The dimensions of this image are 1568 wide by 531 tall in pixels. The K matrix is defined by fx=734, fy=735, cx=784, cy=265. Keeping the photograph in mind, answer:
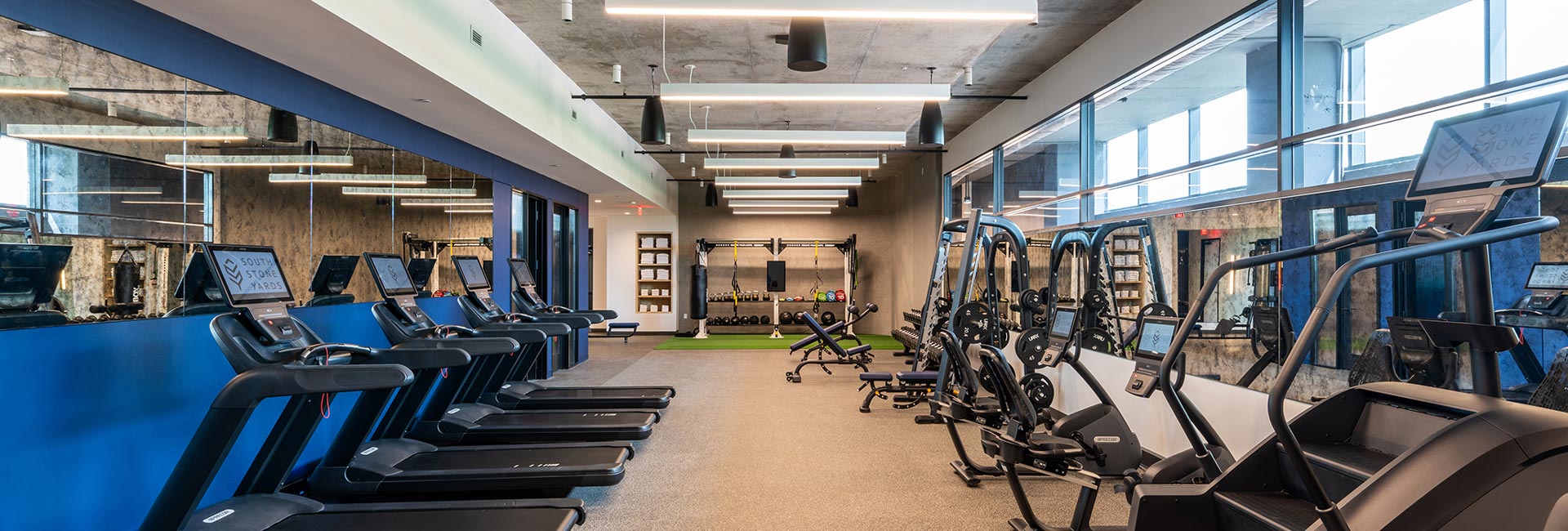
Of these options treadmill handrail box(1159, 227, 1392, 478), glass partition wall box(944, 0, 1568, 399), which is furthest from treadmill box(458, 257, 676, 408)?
treadmill handrail box(1159, 227, 1392, 478)

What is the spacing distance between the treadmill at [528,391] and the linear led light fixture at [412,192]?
26.1 inches

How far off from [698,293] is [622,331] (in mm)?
1749

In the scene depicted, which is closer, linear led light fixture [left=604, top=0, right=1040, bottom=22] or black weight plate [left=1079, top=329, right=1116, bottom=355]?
linear led light fixture [left=604, top=0, right=1040, bottom=22]

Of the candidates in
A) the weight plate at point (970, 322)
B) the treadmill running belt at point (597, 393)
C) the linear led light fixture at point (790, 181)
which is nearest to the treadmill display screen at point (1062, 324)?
the weight plate at point (970, 322)

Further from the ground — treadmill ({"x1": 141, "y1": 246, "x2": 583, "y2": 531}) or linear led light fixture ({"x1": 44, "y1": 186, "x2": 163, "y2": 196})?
linear led light fixture ({"x1": 44, "y1": 186, "x2": 163, "y2": 196})

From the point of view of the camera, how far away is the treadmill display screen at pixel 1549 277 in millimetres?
2637

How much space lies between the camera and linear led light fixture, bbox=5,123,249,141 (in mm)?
2783

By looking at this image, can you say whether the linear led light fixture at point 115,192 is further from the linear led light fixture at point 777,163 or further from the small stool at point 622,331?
the small stool at point 622,331

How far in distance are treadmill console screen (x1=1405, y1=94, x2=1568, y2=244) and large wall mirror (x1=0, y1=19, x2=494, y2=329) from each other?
4749mm

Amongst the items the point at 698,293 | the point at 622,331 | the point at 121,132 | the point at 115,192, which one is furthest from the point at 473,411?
the point at 622,331

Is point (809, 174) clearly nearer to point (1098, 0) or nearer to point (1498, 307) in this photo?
point (1098, 0)

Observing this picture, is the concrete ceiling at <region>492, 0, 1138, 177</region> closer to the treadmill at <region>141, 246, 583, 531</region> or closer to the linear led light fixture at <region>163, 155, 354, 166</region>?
the linear led light fixture at <region>163, 155, 354, 166</region>

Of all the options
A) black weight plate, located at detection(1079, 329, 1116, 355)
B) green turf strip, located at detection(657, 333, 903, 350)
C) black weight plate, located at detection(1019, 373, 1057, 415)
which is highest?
black weight plate, located at detection(1079, 329, 1116, 355)

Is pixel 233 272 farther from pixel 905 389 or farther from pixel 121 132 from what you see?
pixel 905 389
